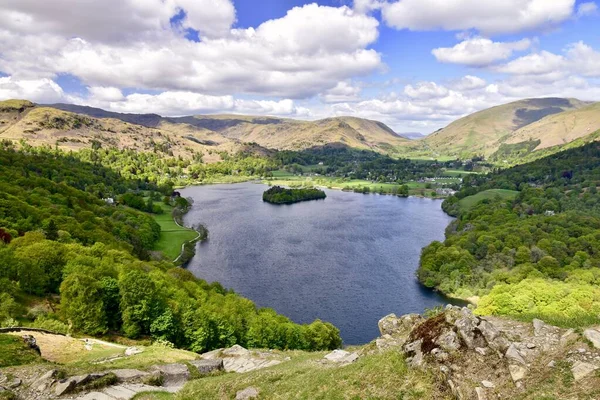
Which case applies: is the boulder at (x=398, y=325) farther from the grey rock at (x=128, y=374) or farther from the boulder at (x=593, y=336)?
the grey rock at (x=128, y=374)

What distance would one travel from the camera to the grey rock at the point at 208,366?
25438 millimetres

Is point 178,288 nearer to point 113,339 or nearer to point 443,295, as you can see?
point 113,339

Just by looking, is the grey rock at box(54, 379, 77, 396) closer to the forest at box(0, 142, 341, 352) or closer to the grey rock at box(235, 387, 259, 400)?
the grey rock at box(235, 387, 259, 400)

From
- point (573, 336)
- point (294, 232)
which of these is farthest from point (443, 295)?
point (573, 336)

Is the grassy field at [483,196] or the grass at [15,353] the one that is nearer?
the grass at [15,353]

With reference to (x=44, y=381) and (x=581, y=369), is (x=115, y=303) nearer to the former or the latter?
(x=44, y=381)

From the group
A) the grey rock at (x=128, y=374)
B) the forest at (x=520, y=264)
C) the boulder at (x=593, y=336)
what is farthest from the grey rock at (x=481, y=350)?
the forest at (x=520, y=264)

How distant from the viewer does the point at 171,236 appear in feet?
398

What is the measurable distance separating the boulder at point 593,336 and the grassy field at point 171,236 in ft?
326

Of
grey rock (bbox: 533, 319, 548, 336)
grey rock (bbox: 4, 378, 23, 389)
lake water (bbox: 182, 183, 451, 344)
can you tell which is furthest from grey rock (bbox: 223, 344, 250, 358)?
lake water (bbox: 182, 183, 451, 344)

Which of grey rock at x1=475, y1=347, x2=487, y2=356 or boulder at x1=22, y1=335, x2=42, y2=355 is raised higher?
grey rock at x1=475, y1=347, x2=487, y2=356

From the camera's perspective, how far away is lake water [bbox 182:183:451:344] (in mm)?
77688

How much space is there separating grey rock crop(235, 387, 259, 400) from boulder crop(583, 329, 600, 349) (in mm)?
14859

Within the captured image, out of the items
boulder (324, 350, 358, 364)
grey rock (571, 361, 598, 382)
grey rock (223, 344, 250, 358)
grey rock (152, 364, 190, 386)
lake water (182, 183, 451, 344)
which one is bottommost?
lake water (182, 183, 451, 344)
